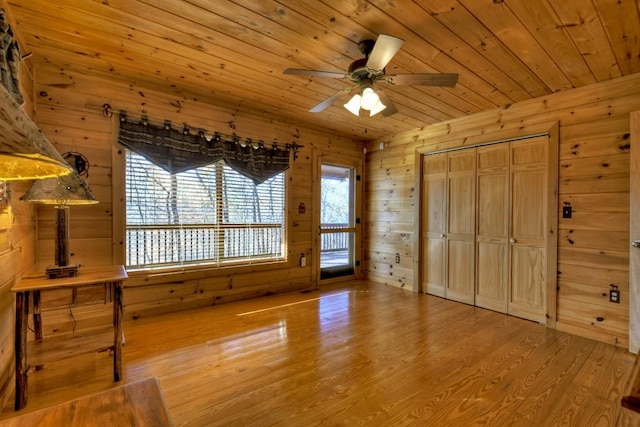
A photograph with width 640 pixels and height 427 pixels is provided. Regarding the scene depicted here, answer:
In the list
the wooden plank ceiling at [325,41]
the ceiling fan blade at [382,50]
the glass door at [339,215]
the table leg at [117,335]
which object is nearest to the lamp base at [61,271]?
the table leg at [117,335]

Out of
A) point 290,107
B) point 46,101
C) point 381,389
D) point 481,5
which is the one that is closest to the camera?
point 481,5

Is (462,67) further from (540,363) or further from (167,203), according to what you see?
(167,203)

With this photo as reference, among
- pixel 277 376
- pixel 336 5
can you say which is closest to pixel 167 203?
pixel 277 376

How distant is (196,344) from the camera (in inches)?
109

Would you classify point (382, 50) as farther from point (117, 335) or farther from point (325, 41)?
point (117, 335)

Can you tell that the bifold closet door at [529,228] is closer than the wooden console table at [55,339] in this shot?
No

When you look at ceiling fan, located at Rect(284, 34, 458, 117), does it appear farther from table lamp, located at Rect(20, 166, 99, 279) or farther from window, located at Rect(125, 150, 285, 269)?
window, located at Rect(125, 150, 285, 269)

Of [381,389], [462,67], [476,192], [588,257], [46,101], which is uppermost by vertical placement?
[462,67]

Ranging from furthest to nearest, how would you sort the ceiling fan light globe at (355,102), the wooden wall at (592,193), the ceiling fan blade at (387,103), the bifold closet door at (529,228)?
1. the bifold closet door at (529,228)
2. the wooden wall at (592,193)
3. the ceiling fan blade at (387,103)
4. the ceiling fan light globe at (355,102)

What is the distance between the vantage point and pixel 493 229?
3.77 meters

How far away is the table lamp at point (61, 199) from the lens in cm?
213

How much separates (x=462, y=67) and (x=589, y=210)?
191 centimetres

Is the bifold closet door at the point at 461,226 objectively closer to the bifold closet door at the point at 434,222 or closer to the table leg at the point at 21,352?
the bifold closet door at the point at 434,222

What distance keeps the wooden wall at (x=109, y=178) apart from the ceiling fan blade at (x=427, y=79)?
2.44 m
